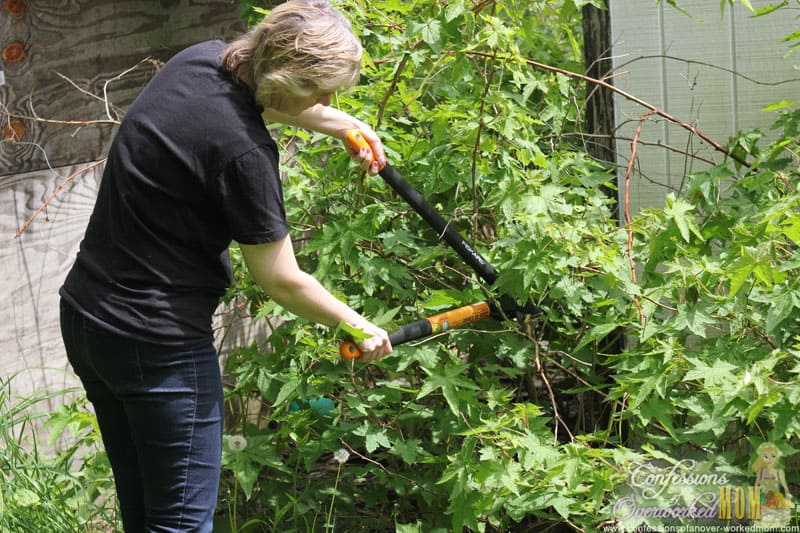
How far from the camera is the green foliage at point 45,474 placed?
10.3 feet

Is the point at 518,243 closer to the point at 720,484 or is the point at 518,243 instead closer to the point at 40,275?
the point at 720,484

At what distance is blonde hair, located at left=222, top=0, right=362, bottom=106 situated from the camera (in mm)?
2176

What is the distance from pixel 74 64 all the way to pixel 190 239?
177 cm

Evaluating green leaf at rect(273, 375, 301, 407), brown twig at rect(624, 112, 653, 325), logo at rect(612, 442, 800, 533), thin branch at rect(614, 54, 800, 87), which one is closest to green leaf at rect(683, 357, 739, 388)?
logo at rect(612, 442, 800, 533)

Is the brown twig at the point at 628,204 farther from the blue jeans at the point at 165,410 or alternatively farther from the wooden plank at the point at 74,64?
the wooden plank at the point at 74,64

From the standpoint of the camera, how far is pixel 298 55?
7.11 feet

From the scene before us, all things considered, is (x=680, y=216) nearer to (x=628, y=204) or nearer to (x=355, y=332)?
(x=628, y=204)

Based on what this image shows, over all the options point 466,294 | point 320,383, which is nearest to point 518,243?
point 466,294

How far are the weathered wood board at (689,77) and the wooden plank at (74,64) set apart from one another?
1854mm

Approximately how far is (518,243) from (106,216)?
1.15 m

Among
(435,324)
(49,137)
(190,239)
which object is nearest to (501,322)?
(435,324)

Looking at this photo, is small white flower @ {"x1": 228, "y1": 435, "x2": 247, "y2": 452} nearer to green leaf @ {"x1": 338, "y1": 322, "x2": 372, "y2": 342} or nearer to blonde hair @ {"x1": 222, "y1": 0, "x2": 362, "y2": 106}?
green leaf @ {"x1": 338, "y1": 322, "x2": 372, "y2": 342}

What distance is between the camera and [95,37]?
149 inches

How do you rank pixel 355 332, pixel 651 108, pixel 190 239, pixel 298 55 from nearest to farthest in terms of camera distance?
pixel 298 55 → pixel 190 239 → pixel 355 332 → pixel 651 108
